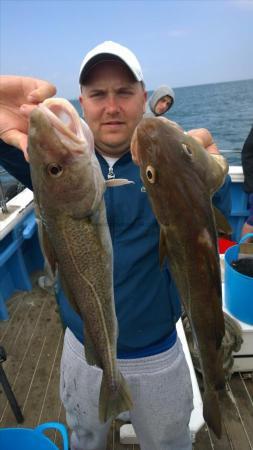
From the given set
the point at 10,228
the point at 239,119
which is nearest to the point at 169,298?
the point at 10,228

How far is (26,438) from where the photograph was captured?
249cm

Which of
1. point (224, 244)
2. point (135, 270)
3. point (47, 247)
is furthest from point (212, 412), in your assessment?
point (224, 244)

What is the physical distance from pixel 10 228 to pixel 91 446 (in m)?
3.23

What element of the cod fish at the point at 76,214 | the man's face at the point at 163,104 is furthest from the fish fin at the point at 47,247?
the man's face at the point at 163,104

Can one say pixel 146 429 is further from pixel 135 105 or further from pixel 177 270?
pixel 135 105

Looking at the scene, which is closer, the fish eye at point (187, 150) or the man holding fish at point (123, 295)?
the fish eye at point (187, 150)

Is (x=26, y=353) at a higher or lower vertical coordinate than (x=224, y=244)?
lower

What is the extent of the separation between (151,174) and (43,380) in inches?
140

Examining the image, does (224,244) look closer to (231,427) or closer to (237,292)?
(237,292)

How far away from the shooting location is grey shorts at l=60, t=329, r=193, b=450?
2.30 metres

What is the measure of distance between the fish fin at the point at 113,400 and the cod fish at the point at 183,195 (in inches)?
32.2

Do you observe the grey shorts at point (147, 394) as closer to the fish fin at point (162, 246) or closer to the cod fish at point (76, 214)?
the cod fish at point (76, 214)

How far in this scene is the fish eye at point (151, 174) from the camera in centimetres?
129

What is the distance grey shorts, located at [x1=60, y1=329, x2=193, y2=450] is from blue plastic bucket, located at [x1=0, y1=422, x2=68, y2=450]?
0.73ft
